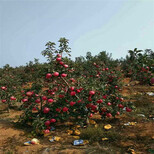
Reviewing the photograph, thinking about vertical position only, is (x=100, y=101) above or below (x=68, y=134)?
above

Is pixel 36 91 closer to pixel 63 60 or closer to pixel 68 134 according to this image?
pixel 63 60

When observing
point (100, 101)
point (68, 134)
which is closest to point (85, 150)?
point (68, 134)

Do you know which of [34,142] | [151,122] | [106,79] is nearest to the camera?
[34,142]

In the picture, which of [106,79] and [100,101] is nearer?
[100,101]

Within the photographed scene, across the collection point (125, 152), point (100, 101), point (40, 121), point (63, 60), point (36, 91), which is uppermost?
point (63, 60)

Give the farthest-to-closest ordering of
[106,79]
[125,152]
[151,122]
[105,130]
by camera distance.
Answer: [106,79] → [151,122] → [105,130] → [125,152]

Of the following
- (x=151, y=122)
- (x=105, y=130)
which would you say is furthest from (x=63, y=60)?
(x=151, y=122)

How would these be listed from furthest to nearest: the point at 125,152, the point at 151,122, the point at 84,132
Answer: the point at 151,122 → the point at 84,132 → the point at 125,152

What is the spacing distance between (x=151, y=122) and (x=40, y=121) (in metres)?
3.56

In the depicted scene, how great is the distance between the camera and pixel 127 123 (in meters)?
4.82

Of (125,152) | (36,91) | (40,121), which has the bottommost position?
(125,152)

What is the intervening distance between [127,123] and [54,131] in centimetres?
243

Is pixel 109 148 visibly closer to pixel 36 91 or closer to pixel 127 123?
pixel 127 123

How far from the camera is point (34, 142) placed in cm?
373
